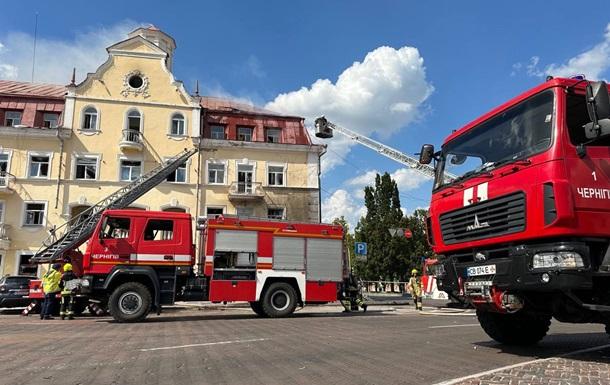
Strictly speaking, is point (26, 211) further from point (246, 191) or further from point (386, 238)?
point (386, 238)

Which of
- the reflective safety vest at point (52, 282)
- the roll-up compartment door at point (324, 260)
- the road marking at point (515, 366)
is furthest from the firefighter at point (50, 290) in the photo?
the road marking at point (515, 366)

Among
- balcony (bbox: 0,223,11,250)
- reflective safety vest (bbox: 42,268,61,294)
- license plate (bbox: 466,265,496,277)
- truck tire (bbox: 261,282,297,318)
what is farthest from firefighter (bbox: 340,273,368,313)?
balcony (bbox: 0,223,11,250)

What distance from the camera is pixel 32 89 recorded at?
34031 millimetres

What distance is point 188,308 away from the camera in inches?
838

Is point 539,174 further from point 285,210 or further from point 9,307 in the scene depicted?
point 285,210

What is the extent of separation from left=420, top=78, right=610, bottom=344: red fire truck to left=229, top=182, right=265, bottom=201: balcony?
2377 cm

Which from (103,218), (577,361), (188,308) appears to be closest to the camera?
(577,361)

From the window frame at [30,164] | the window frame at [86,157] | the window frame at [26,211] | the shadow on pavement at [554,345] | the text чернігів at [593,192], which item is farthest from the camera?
the window frame at [86,157]

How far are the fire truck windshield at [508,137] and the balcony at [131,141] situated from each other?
2479cm

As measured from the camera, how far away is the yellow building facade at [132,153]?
28.9 m

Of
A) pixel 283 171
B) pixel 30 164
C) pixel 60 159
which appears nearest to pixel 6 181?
pixel 30 164

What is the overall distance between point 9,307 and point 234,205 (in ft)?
48.5

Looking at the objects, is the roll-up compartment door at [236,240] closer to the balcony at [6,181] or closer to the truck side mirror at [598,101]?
the truck side mirror at [598,101]

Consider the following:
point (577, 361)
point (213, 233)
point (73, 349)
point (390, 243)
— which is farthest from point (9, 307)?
point (390, 243)
